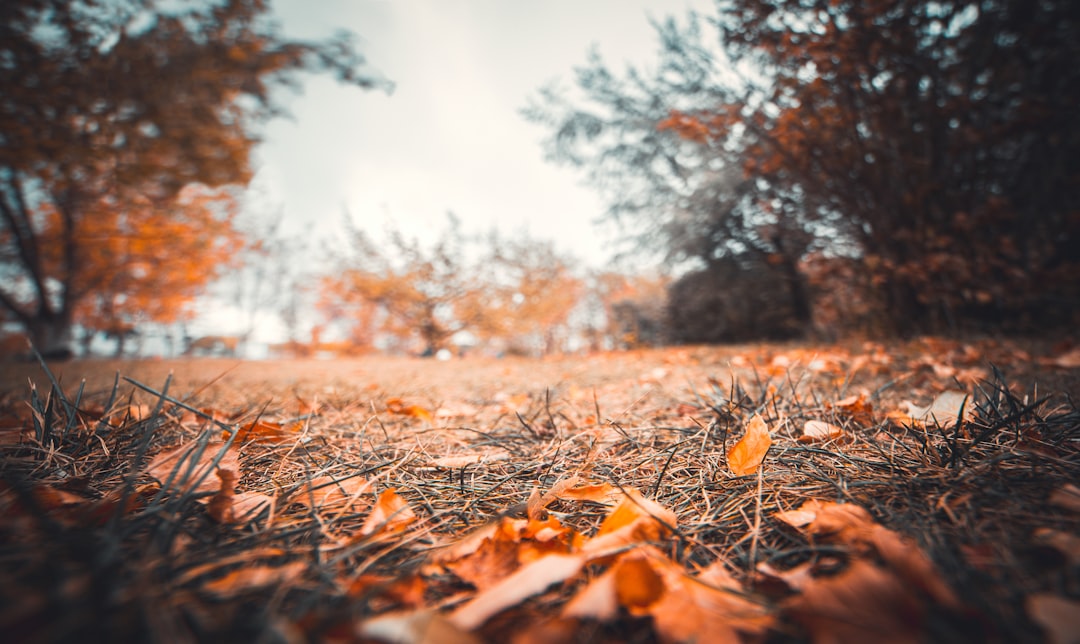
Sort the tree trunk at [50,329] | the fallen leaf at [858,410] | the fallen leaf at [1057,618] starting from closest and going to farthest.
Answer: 1. the fallen leaf at [1057,618]
2. the fallen leaf at [858,410]
3. the tree trunk at [50,329]

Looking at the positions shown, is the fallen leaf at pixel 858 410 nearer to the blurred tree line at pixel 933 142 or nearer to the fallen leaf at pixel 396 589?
the fallen leaf at pixel 396 589

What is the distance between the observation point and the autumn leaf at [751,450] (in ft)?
1.98

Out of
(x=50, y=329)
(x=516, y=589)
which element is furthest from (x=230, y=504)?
(x=50, y=329)

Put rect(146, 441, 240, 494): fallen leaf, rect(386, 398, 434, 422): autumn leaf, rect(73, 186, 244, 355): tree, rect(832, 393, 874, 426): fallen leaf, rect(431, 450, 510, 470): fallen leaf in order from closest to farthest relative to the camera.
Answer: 1. rect(146, 441, 240, 494): fallen leaf
2. rect(431, 450, 510, 470): fallen leaf
3. rect(832, 393, 874, 426): fallen leaf
4. rect(386, 398, 434, 422): autumn leaf
5. rect(73, 186, 244, 355): tree

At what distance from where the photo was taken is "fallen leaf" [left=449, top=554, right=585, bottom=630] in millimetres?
321

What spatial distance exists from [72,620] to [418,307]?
689 cm

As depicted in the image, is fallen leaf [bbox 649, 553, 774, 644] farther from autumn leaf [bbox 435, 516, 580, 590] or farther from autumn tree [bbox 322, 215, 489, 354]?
autumn tree [bbox 322, 215, 489, 354]

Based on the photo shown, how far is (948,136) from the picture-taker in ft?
9.69

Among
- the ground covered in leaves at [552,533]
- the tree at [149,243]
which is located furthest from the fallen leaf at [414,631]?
the tree at [149,243]

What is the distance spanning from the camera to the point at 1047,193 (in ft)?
9.40

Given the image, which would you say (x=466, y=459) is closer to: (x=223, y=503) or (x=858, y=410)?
(x=223, y=503)

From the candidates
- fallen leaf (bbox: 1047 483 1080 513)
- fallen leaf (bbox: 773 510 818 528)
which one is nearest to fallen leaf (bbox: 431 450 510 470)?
fallen leaf (bbox: 773 510 818 528)

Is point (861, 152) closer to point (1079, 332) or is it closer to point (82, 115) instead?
point (1079, 332)

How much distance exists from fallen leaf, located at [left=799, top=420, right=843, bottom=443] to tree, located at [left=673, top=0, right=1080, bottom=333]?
3.16m
